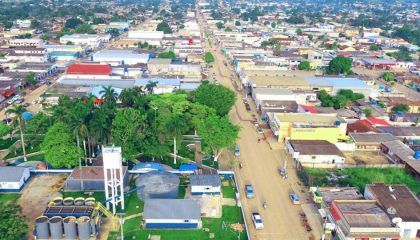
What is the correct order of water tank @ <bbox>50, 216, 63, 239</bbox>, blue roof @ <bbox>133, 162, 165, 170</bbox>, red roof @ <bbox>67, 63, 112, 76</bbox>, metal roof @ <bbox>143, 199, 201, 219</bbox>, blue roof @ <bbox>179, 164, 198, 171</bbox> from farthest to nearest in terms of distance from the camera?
red roof @ <bbox>67, 63, 112, 76</bbox>, blue roof @ <bbox>179, 164, 198, 171</bbox>, blue roof @ <bbox>133, 162, 165, 170</bbox>, metal roof @ <bbox>143, 199, 201, 219</bbox>, water tank @ <bbox>50, 216, 63, 239</bbox>

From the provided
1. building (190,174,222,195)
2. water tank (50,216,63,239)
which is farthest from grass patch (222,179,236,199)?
water tank (50,216,63,239)

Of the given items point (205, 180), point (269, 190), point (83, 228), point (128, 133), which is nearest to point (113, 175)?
point (83, 228)

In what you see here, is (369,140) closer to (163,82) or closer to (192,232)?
(192,232)

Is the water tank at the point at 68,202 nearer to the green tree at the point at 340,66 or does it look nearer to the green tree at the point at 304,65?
the green tree at the point at 340,66

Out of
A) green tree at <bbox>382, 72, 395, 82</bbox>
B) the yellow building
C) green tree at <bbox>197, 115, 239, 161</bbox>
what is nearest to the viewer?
green tree at <bbox>197, 115, 239, 161</bbox>

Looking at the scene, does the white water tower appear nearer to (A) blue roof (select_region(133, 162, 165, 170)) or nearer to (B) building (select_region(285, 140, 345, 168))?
(A) blue roof (select_region(133, 162, 165, 170))

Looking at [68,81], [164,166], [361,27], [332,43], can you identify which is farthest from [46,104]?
[361,27]

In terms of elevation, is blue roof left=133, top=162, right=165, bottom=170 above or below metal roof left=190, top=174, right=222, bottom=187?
below
